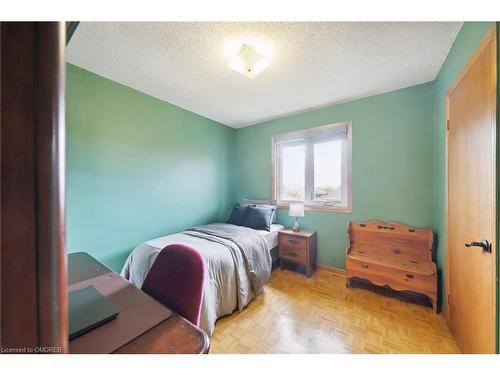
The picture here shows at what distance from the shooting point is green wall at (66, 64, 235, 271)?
1.83 m

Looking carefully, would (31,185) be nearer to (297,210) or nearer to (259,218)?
(259,218)

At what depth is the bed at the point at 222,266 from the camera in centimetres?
162

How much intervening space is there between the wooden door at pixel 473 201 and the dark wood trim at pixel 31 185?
5.76 ft

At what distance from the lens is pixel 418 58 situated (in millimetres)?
1663

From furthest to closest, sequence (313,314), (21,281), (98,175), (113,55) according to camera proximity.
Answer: (98,175) → (313,314) → (113,55) → (21,281)

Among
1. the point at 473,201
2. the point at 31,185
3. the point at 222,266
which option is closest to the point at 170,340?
the point at 31,185

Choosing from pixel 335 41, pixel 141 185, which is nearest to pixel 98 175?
pixel 141 185

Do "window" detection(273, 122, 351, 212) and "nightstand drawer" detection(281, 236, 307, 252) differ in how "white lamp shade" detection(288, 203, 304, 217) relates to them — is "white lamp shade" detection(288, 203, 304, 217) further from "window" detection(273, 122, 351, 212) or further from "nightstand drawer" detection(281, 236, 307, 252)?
"nightstand drawer" detection(281, 236, 307, 252)

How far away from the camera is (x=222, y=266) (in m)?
1.74

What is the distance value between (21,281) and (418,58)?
106 inches

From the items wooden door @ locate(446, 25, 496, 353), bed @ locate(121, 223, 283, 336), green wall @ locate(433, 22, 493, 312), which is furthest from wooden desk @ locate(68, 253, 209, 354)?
green wall @ locate(433, 22, 493, 312)

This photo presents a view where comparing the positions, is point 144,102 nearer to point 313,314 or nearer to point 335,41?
point 335,41
